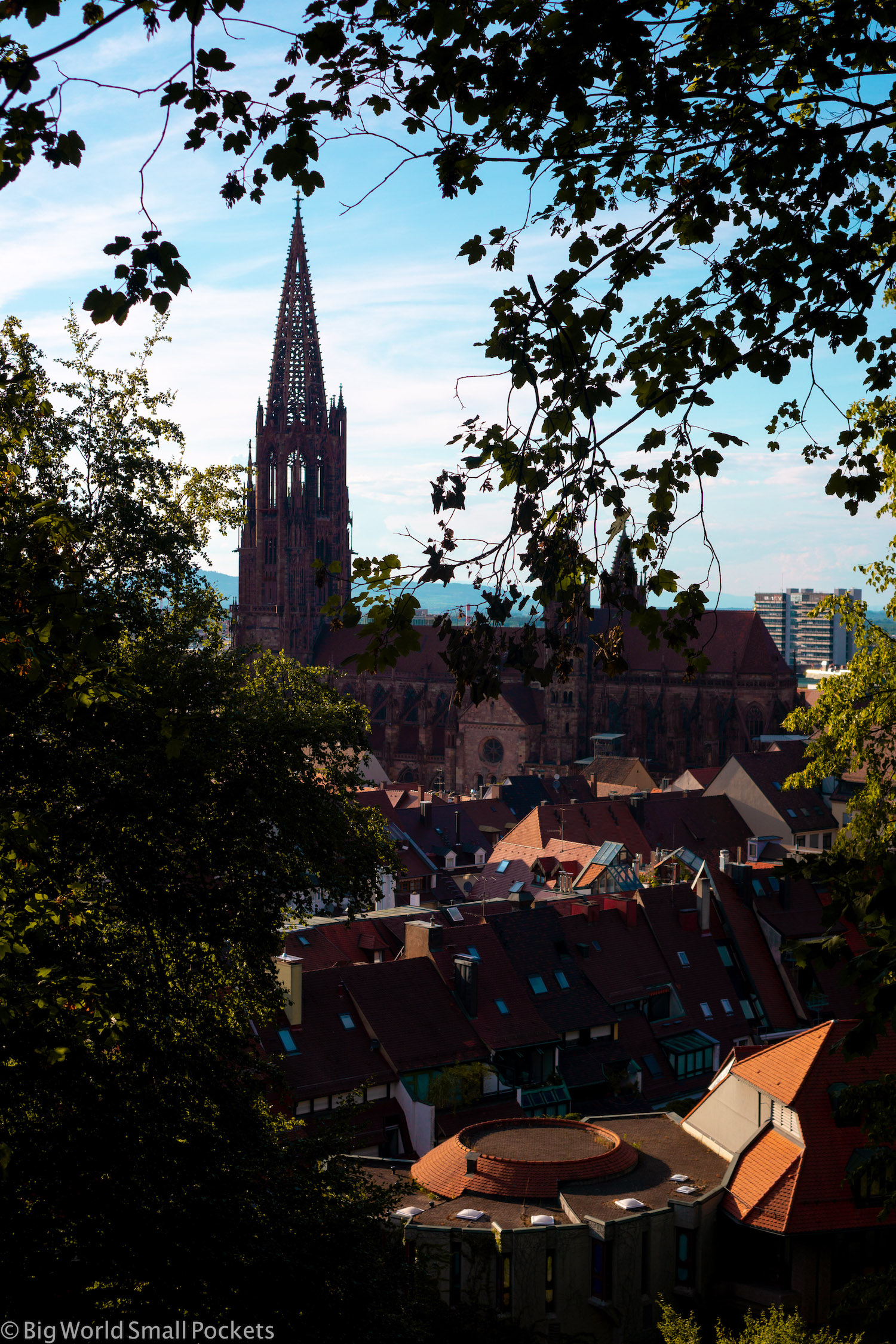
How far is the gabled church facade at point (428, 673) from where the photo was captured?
10650cm

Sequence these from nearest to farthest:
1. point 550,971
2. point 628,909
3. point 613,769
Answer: point 550,971 → point 628,909 → point 613,769

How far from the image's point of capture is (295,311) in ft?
403

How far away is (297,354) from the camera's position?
122562 millimetres

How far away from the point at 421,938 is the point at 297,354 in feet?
307

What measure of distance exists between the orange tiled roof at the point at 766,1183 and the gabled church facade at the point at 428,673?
7030 cm

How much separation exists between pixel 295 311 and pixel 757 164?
120 meters

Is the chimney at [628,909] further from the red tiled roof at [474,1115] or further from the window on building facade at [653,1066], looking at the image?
the red tiled roof at [474,1115]

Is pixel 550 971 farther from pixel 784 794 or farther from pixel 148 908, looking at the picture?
pixel 784 794

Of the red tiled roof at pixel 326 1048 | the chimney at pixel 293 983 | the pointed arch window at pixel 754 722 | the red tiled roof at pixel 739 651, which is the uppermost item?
the red tiled roof at pixel 739 651


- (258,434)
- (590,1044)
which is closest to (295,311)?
(258,434)

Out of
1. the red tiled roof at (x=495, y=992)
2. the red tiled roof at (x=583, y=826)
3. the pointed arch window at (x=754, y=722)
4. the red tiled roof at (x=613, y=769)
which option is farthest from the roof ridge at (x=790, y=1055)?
the pointed arch window at (x=754, y=722)

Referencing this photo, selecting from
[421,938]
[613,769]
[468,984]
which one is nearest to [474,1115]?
[468,984]

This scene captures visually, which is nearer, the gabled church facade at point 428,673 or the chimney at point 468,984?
the chimney at point 468,984

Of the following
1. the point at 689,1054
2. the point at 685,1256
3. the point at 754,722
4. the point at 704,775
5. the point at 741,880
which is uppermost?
the point at 754,722
